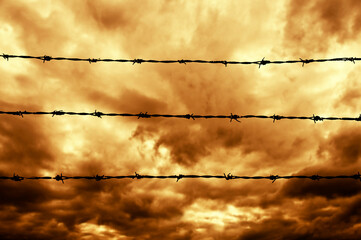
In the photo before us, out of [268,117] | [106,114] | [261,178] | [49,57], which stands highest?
[49,57]

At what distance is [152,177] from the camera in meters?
4.92

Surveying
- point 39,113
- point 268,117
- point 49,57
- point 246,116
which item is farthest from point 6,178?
point 268,117

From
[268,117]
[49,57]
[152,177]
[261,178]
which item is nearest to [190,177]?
[152,177]

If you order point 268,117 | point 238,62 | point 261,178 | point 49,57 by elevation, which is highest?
point 49,57

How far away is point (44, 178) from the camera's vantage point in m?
5.02

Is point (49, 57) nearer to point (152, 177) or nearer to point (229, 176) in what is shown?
point (152, 177)

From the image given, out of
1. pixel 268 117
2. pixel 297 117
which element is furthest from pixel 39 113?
pixel 297 117

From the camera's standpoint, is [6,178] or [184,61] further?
[184,61]

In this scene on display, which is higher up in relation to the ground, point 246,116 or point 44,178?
point 246,116

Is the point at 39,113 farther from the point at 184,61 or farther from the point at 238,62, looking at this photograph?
the point at 238,62

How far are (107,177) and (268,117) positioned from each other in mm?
2573

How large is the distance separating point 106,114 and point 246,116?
211cm

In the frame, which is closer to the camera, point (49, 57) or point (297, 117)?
point (297, 117)

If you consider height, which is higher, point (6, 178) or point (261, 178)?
point (6, 178)
